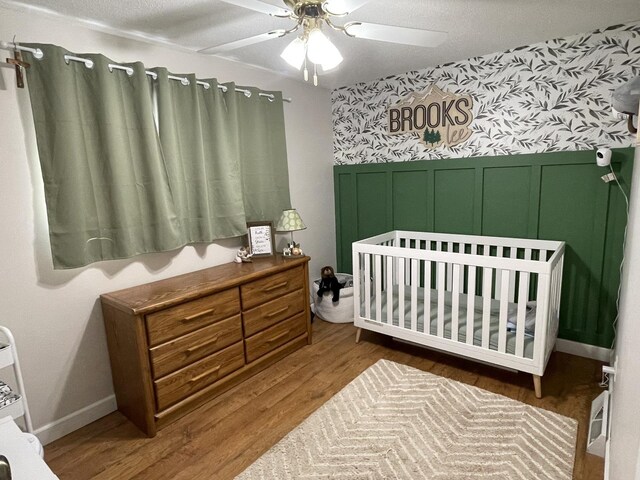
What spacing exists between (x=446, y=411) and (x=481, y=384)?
1.35ft

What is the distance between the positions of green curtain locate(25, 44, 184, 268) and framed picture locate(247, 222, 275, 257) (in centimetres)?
66

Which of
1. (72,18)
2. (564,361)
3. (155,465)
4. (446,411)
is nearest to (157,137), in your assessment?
(72,18)

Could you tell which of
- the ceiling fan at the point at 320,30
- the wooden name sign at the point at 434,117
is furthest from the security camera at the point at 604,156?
the ceiling fan at the point at 320,30

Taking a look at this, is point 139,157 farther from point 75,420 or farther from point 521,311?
point 521,311

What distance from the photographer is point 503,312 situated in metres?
2.28

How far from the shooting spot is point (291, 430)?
2012mm

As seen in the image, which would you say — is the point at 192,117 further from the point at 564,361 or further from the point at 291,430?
the point at 564,361

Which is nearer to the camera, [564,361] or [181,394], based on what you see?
[181,394]

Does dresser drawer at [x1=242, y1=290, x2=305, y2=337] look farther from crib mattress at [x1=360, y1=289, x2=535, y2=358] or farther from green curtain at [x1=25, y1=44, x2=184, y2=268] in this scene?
green curtain at [x1=25, y1=44, x2=184, y2=268]

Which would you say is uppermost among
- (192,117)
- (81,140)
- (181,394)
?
(192,117)

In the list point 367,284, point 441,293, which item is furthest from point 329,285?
point 441,293

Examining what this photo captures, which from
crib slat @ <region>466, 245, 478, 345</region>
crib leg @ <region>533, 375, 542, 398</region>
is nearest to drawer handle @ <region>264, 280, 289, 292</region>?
crib slat @ <region>466, 245, 478, 345</region>

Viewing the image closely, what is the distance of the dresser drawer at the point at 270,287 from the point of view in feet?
8.05

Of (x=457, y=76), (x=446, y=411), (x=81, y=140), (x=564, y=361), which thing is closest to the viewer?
(x=81, y=140)
